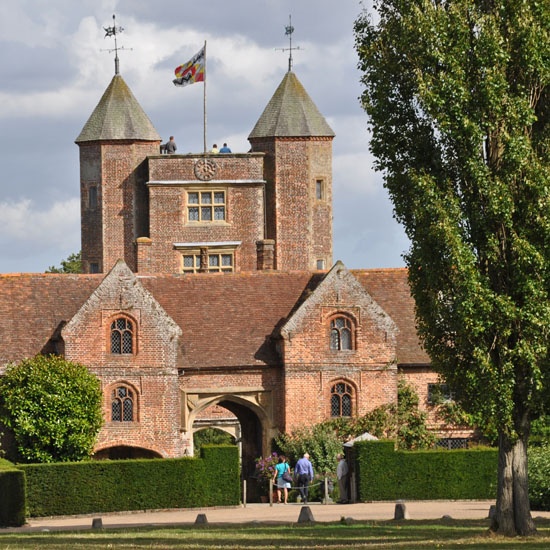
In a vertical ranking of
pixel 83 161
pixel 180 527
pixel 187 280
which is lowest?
pixel 180 527

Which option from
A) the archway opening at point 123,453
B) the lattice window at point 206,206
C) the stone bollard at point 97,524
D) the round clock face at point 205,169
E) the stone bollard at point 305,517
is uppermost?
the round clock face at point 205,169

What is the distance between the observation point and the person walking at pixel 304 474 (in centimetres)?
4729

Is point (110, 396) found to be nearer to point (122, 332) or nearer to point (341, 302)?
point (122, 332)

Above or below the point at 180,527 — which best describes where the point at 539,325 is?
above

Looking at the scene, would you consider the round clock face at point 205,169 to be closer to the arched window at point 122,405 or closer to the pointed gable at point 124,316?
the pointed gable at point 124,316

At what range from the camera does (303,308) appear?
53.4 m

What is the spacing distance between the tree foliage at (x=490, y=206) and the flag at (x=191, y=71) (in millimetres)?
37870

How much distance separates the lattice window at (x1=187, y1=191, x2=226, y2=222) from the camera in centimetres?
6850

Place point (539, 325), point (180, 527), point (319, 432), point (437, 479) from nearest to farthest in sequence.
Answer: point (539, 325) < point (180, 527) < point (437, 479) < point (319, 432)

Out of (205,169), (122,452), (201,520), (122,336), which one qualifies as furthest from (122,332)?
(205,169)

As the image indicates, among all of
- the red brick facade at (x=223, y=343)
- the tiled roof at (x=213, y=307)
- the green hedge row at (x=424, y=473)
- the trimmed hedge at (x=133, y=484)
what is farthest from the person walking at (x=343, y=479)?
the tiled roof at (x=213, y=307)

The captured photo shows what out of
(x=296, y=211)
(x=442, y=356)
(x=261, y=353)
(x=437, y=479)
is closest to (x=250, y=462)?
(x=261, y=353)

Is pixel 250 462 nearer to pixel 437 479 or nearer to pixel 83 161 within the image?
pixel 437 479

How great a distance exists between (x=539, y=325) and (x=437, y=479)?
15011 mm
